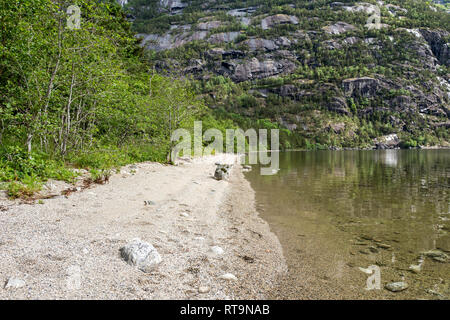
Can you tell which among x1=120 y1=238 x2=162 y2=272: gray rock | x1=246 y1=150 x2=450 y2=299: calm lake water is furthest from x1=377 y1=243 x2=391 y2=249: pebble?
x1=120 y1=238 x2=162 y2=272: gray rock

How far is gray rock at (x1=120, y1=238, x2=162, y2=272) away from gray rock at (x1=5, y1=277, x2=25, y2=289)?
1433mm

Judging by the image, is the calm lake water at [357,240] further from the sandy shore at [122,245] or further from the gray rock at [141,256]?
the gray rock at [141,256]

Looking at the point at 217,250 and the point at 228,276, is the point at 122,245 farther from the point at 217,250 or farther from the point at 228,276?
the point at 228,276

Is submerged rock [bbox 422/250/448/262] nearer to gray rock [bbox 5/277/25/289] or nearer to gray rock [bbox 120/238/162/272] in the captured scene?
gray rock [bbox 120/238/162/272]

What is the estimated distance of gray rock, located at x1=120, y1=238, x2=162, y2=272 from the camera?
13.9 ft

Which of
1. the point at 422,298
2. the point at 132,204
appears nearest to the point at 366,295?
the point at 422,298

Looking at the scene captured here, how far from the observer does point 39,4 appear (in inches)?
381

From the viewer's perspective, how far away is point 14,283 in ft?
10.8

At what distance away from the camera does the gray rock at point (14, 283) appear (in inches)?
127
